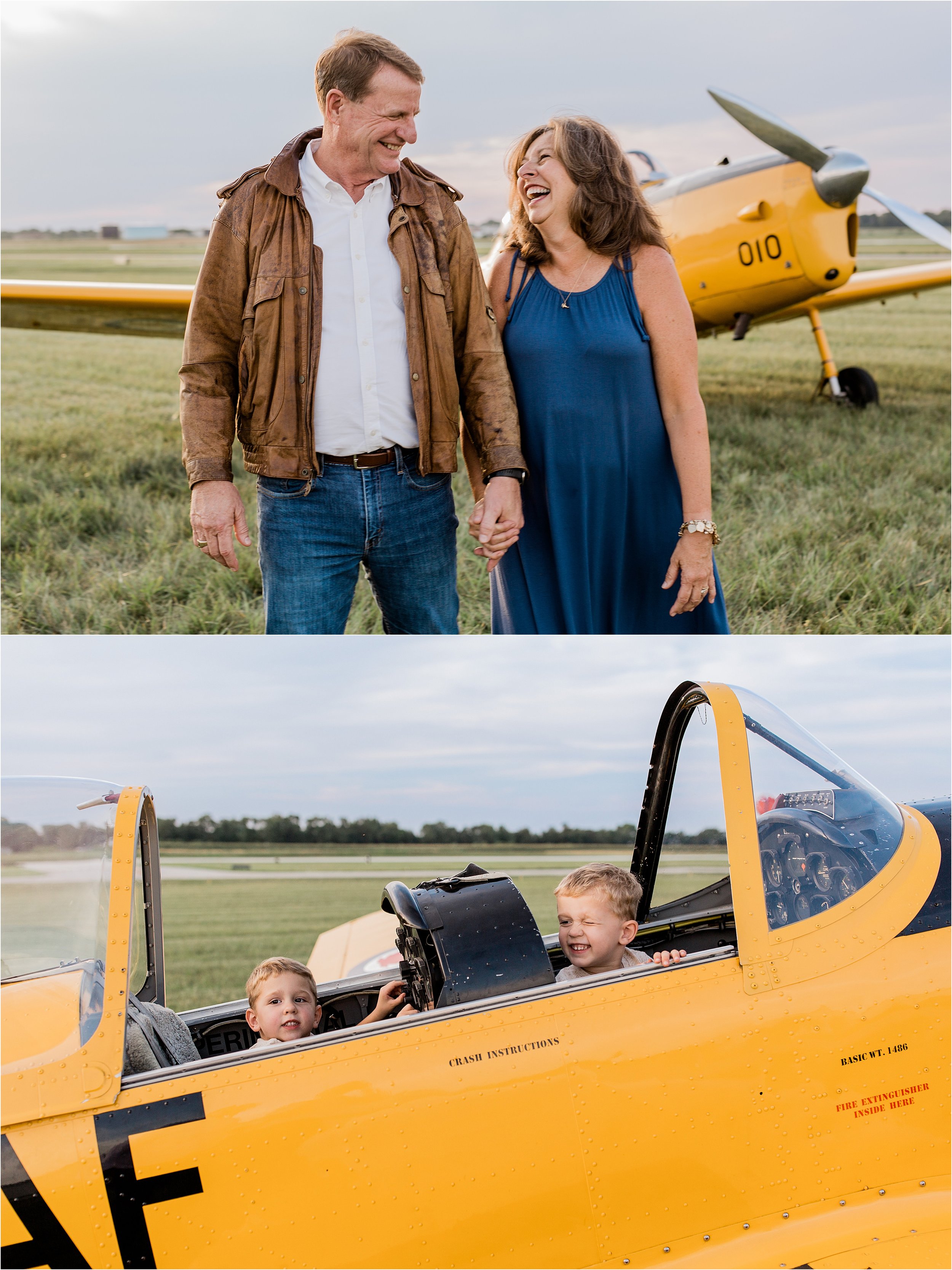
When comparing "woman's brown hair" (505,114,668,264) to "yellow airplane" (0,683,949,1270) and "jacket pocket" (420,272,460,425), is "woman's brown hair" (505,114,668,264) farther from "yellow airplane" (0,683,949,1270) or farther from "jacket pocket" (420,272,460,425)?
"yellow airplane" (0,683,949,1270)

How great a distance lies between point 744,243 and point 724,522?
330 centimetres

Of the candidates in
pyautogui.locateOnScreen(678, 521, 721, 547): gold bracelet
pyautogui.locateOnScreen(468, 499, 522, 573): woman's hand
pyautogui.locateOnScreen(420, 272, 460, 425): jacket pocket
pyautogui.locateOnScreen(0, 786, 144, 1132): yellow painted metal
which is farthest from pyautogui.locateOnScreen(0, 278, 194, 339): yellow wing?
pyautogui.locateOnScreen(0, 786, 144, 1132): yellow painted metal

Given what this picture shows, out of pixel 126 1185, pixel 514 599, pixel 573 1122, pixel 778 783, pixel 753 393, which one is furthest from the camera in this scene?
pixel 753 393

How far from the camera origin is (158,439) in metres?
8.17

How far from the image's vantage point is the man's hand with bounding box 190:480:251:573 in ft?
7.88

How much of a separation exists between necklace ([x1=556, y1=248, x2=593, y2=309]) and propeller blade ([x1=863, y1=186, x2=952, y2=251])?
591 centimetres

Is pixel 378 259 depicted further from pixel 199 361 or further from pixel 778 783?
pixel 778 783

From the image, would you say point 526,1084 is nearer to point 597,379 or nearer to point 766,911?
point 766,911

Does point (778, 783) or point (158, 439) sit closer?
point (778, 783)

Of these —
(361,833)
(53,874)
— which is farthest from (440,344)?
(361,833)

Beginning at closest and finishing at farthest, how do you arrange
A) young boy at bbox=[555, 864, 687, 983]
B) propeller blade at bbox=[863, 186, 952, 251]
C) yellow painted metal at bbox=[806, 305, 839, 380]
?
young boy at bbox=[555, 864, 687, 983] < propeller blade at bbox=[863, 186, 952, 251] < yellow painted metal at bbox=[806, 305, 839, 380]

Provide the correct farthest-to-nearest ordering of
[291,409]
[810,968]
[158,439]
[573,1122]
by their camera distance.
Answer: [158,439], [291,409], [810,968], [573,1122]

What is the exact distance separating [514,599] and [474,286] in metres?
0.95

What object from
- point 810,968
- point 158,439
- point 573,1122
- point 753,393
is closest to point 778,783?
point 810,968
